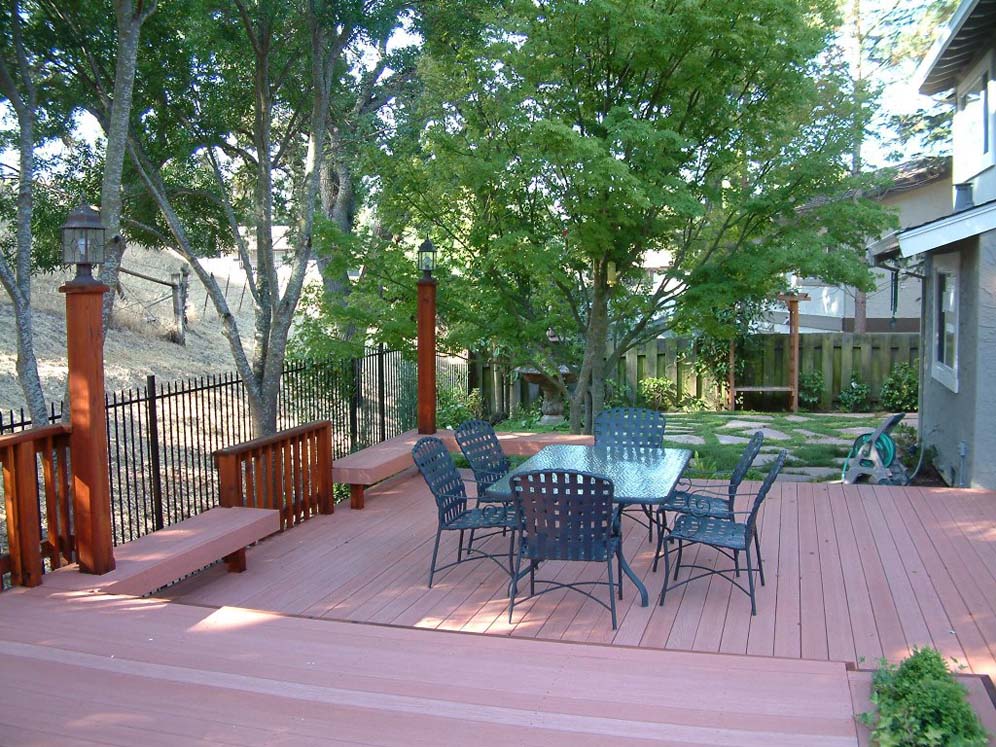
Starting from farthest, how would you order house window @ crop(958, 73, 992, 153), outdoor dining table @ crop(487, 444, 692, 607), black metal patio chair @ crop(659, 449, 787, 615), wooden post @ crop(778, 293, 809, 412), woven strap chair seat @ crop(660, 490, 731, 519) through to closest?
wooden post @ crop(778, 293, 809, 412)
house window @ crop(958, 73, 992, 153)
woven strap chair seat @ crop(660, 490, 731, 519)
outdoor dining table @ crop(487, 444, 692, 607)
black metal patio chair @ crop(659, 449, 787, 615)

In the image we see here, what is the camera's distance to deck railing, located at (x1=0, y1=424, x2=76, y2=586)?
4.42 meters

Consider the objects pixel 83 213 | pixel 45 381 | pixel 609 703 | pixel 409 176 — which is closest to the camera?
pixel 609 703

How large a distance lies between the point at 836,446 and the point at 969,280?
3.16 meters

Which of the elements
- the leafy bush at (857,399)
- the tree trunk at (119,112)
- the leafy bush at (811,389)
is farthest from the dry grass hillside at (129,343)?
the leafy bush at (857,399)

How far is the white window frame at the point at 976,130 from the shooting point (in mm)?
8062

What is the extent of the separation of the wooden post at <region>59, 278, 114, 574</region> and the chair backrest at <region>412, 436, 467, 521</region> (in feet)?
5.48

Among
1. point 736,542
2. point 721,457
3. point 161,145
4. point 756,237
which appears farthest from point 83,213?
point 721,457

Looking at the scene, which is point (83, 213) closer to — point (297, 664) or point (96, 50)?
point (297, 664)

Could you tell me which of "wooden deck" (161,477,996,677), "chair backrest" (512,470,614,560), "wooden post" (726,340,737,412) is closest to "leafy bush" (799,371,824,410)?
"wooden post" (726,340,737,412)

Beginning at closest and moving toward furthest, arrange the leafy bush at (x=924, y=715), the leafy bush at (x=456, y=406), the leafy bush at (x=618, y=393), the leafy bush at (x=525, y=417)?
the leafy bush at (x=924, y=715) → the leafy bush at (x=456, y=406) → the leafy bush at (x=525, y=417) → the leafy bush at (x=618, y=393)

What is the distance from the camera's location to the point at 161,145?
9.50 metres

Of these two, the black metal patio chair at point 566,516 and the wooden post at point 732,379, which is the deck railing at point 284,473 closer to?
the black metal patio chair at point 566,516

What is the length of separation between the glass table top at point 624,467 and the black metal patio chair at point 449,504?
7.1 inches

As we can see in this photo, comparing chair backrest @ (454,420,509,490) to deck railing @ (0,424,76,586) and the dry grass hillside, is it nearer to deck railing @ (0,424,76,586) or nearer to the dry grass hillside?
deck railing @ (0,424,76,586)
